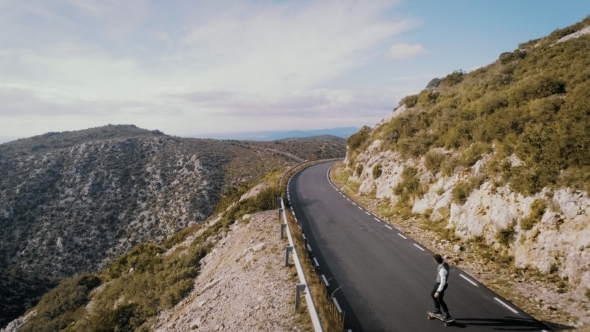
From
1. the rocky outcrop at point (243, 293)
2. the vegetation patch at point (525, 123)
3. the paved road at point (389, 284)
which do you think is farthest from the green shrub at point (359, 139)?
the rocky outcrop at point (243, 293)

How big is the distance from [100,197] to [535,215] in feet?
212

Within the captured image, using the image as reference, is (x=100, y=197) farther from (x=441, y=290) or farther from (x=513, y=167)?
(x=513, y=167)

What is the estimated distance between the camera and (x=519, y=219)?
11570 mm

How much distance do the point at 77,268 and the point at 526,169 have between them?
1981 inches

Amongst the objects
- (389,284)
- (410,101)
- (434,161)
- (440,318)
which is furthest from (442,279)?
(410,101)

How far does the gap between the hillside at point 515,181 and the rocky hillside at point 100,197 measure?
2109 centimetres

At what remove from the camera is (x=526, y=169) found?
40.2 ft

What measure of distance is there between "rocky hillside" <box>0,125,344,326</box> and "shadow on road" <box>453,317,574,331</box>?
93.5ft

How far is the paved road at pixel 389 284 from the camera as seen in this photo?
788 cm

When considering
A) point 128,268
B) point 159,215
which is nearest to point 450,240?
point 128,268

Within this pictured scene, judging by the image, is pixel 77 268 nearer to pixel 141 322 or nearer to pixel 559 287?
pixel 141 322

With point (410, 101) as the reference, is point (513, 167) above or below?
below

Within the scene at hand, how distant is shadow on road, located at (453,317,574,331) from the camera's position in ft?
24.9

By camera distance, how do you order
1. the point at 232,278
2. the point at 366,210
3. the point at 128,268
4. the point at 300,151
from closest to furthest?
the point at 232,278 < the point at 366,210 < the point at 128,268 < the point at 300,151
